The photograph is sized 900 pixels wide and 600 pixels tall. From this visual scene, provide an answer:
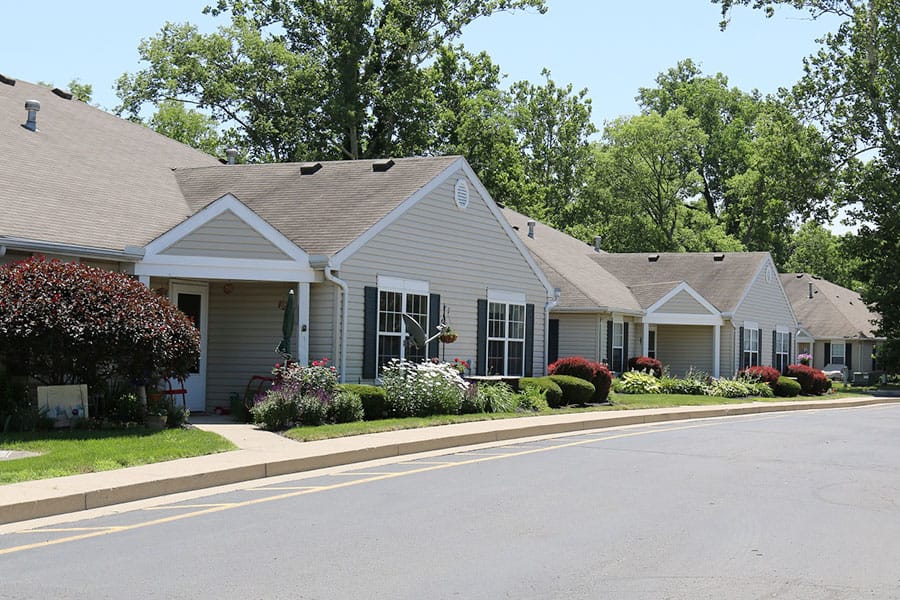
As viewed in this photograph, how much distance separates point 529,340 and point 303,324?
30.4ft

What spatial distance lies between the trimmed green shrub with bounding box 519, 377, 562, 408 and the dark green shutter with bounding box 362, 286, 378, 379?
14.0 ft

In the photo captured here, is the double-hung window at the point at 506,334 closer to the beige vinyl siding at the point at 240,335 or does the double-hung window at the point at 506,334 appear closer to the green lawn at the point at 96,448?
the beige vinyl siding at the point at 240,335

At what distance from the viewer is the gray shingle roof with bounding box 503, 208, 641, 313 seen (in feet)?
115

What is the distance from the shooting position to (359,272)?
21.3 meters

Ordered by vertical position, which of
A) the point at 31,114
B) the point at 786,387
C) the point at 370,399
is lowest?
the point at 786,387

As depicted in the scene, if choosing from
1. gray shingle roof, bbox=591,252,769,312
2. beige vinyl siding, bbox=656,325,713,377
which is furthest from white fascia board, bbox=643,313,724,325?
beige vinyl siding, bbox=656,325,713,377


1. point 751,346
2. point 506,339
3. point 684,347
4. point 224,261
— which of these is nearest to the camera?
point 224,261

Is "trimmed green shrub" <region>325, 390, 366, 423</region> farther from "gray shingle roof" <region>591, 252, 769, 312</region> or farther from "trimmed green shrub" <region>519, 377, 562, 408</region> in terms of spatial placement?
"gray shingle roof" <region>591, 252, 769, 312</region>

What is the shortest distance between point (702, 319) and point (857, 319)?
28.3m

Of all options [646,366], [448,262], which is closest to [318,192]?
[448,262]

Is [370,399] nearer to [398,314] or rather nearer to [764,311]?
[398,314]

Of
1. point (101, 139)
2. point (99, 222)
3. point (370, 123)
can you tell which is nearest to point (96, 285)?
point (99, 222)

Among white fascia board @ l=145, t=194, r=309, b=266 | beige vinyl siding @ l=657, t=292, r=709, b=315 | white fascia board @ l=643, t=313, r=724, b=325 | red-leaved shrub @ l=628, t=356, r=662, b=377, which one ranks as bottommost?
red-leaved shrub @ l=628, t=356, r=662, b=377

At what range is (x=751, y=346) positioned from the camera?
142 ft
